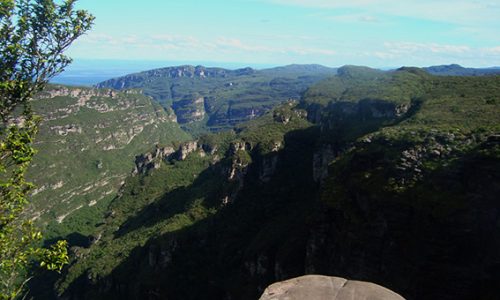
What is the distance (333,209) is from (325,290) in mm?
34364

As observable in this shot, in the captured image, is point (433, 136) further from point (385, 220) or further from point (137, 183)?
point (137, 183)

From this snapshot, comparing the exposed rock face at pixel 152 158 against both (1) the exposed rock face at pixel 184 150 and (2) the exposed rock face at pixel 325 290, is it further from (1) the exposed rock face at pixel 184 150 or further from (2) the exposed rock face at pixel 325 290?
(2) the exposed rock face at pixel 325 290

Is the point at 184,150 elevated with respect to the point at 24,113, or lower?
lower

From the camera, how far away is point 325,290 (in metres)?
9.53

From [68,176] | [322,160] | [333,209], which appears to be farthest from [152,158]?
[333,209]

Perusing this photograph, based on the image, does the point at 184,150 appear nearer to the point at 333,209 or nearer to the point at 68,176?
the point at 68,176

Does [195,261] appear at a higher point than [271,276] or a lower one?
lower

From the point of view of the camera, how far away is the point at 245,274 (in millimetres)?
61781

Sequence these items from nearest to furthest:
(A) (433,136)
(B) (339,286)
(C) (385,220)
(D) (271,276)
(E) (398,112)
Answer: (B) (339,286), (C) (385,220), (A) (433,136), (D) (271,276), (E) (398,112)

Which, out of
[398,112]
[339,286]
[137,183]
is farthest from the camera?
[137,183]

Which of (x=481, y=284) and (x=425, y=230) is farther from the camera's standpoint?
(x=425, y=230)

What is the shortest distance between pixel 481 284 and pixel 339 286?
25483 mm

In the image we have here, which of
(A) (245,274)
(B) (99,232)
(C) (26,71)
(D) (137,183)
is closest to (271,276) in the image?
(A) (245,274)

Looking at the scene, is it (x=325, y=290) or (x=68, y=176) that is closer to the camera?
(x=325, y=290)
